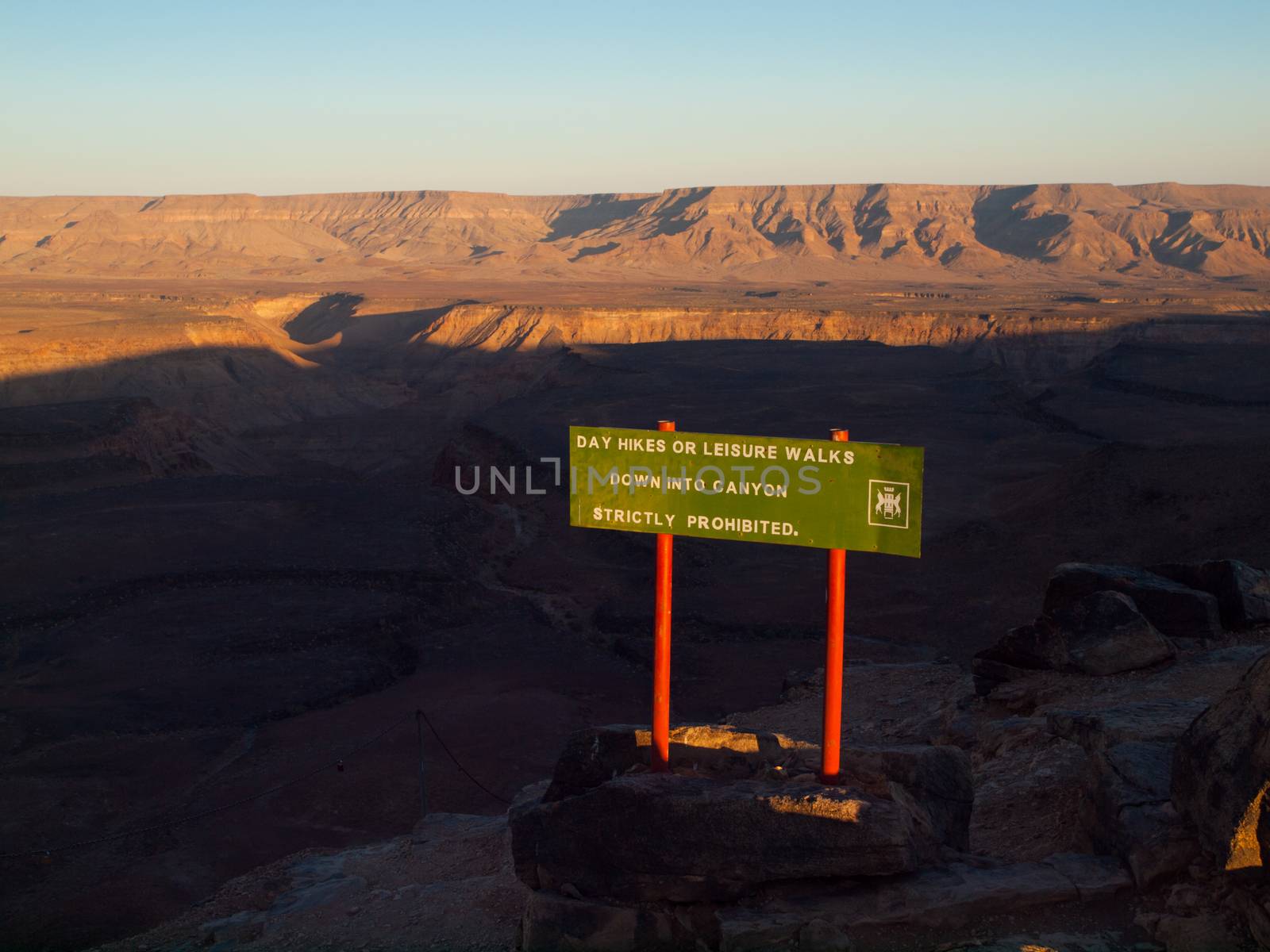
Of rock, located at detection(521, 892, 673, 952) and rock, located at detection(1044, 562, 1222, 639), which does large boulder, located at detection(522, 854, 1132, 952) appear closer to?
rock, located at detection(521, 892, 673, 952)

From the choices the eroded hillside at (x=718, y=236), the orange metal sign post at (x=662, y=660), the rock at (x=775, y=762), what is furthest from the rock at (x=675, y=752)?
the eroded hillside at (x=718, y=236)

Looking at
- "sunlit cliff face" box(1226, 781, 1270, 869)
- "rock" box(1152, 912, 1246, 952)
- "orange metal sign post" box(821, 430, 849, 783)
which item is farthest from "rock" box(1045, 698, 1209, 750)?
"orange metal sign post" box(821, 430, 849, 783)

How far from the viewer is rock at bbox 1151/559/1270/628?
12617 mm

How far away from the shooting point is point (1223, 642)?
12.2 meters

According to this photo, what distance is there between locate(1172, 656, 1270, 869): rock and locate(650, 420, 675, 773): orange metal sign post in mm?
3345

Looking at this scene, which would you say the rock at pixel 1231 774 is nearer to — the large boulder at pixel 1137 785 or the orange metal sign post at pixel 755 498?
the large boulder at pixel 1137 785

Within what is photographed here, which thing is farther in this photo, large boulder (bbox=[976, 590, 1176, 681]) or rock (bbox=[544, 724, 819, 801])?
large boulder (bbox=[976, 590, 1176, 681])

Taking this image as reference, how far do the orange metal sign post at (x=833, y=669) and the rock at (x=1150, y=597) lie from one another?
5611 millimetres

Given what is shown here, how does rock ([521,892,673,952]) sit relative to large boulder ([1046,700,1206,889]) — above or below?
below

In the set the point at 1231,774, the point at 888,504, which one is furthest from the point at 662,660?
the point at 1231,774

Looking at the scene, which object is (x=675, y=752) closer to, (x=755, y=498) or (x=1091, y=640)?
(x=755, y=498)

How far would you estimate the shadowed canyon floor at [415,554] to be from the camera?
16.8m

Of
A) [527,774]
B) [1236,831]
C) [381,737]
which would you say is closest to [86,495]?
[381,737]

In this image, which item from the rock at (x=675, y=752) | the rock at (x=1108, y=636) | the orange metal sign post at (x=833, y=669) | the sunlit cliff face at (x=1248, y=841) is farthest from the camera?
the rock at (x=1108, y=636)
